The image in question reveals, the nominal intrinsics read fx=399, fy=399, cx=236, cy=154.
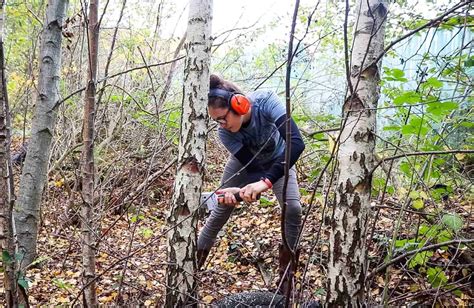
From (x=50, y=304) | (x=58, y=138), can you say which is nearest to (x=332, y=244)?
(x=50, y=304)

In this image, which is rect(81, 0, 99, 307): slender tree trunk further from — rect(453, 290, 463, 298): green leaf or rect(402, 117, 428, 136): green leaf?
rect(453, 290, 463, 298): green leaf

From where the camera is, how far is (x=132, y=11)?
639cm

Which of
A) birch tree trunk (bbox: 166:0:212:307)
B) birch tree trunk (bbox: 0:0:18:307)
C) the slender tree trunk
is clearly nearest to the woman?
birch tree trunk (bbox: 166:0:212:307)

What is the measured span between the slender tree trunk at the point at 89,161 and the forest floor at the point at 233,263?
0.11 metres

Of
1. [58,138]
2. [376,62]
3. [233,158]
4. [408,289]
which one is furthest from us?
[58,138]

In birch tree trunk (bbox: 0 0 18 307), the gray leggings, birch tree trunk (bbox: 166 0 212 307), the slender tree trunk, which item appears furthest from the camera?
the gray leggings

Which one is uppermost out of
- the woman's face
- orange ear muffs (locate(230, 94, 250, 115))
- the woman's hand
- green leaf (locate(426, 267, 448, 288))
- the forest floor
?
orange ear muffs (locate(230, 94, 250, 115))

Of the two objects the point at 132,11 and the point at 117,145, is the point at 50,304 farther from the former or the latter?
the point at 132,11

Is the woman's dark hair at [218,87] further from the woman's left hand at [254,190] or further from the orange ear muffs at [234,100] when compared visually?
the woman's left hand at [254,190]

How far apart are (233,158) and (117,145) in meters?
3.24

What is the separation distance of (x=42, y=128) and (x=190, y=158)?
1.37 metres

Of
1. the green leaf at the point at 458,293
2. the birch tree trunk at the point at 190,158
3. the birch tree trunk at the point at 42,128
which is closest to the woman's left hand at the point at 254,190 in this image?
the birch tree trunk at the point at 190,158

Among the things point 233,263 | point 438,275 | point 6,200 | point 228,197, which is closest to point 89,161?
point 6,200

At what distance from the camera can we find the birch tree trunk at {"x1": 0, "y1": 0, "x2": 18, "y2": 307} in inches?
58.1
